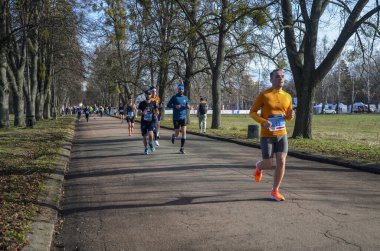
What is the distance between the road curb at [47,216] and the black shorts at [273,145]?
3081mm

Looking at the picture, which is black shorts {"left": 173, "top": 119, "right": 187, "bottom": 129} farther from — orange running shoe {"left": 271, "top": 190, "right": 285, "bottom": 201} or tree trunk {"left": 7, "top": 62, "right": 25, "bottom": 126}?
tree trunk {"left": 7, "top": 62, "right": 25, "bottom": 126}

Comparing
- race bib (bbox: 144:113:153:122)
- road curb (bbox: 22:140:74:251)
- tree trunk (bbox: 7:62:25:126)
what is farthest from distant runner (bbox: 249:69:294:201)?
tree trunk (bbox: 7:62:25:126)

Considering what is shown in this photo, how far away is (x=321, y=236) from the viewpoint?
15.4 feet

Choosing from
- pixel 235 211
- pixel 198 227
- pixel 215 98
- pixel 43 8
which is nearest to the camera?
pixel 198 227

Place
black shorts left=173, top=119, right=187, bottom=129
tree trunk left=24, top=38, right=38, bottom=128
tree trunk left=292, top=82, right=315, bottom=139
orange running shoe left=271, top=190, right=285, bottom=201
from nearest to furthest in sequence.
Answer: orange running shoe left=271, top=190, right=285, bottom=201, black shorts left=173, top=119, right=187, bottom=129, tree trunk left=292, top=82, right=315, bottom=139, tree trunk left=24, top=38, right=38, bottom=128

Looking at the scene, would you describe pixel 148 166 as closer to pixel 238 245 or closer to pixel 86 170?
pixel 86 170

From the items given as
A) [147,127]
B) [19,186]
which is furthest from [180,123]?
[19,186]

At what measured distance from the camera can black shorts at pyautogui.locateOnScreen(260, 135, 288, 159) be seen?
625 cm

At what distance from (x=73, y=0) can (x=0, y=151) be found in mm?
9108

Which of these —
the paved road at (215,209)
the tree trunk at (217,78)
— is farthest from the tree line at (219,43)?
the paved road at (215,209)

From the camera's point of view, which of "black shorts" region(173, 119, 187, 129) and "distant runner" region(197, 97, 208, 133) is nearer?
"black shorts" region(173, 119, 187, 129)

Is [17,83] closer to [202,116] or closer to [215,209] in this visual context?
[202,116]

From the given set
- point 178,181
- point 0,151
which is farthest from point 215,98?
point 178,181

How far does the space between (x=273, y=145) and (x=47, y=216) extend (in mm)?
3290
